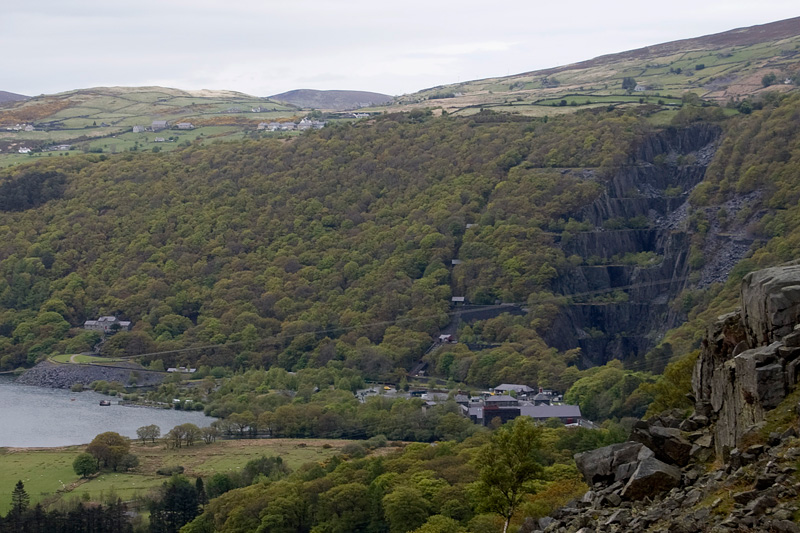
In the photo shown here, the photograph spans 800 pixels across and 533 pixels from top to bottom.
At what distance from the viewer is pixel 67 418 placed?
79750mm

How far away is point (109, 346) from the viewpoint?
98.7m

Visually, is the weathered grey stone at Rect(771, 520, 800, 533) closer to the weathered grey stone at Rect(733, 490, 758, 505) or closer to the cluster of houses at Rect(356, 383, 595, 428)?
the weathered grey stone at Rect(733, 490, 758, 505)

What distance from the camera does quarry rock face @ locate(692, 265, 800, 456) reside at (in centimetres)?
1867

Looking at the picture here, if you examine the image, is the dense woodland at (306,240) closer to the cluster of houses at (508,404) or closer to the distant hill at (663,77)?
the cluster of houses at (508,404)

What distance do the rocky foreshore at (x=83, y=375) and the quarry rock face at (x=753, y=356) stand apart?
73267mm

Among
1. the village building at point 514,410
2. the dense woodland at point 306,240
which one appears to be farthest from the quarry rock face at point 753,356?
the dense woodland at point 306,240

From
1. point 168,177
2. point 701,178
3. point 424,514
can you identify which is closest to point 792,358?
point 424,514

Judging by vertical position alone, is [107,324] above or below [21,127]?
below

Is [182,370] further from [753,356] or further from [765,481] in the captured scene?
[765,481]

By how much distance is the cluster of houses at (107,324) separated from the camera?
336 feet

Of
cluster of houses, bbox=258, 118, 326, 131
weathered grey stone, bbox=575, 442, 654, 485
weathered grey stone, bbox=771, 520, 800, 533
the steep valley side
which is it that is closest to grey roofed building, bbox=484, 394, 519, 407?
the steep valley side

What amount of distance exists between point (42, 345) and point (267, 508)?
61.5m

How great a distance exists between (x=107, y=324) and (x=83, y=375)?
408 inches

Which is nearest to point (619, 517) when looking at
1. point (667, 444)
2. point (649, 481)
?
point (649, 481)
